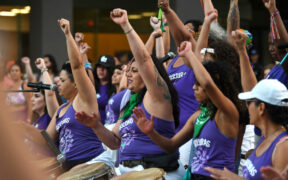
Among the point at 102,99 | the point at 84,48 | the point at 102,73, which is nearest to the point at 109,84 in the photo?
the point at 102,73

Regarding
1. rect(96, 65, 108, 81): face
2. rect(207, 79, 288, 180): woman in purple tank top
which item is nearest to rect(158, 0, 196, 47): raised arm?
rect(207, 79, 288, 180): woman in purple tank top

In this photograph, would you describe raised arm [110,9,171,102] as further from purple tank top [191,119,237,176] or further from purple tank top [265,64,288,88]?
purple tank top [265,64,288,88]

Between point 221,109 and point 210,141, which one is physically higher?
point 221,109

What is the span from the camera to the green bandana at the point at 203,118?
375 centimetres

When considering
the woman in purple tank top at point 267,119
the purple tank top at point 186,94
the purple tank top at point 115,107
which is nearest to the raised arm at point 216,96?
the woman in purple tank top at point 267,119

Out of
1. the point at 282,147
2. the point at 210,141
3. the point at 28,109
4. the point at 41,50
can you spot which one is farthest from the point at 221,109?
the point at 41,50

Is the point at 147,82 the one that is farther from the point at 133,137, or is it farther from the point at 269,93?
the point at 269,93

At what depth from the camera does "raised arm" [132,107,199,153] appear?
3715 mm

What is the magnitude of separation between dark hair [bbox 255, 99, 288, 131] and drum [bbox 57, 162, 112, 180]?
1.63 m

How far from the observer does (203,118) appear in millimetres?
3812

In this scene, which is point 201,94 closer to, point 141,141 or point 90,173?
point 141,141

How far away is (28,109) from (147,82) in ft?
15.8

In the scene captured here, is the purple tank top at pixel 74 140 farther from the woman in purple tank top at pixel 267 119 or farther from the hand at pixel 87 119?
the woman in purple tank top at pixel 267 119

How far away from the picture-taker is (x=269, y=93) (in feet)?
10.6
